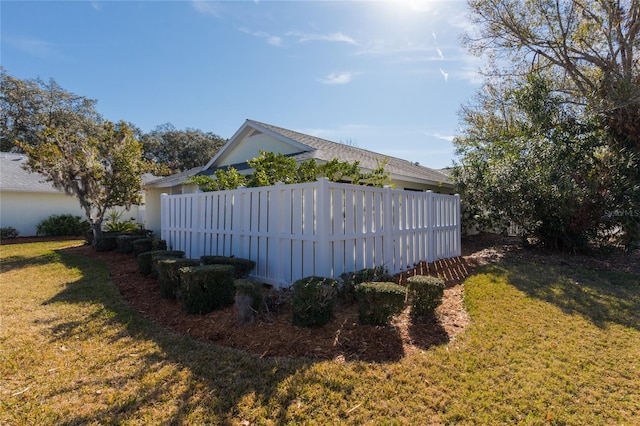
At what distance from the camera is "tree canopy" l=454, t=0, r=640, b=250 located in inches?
319

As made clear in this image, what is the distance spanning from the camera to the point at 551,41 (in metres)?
10.4

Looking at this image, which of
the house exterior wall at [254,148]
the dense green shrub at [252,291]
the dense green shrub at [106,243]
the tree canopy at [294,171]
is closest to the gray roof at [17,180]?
the dense green shrub at [106,243]

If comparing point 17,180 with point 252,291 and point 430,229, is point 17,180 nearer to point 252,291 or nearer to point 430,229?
point 252,291

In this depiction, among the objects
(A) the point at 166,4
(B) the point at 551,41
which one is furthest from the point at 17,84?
(B) the point at 551,41

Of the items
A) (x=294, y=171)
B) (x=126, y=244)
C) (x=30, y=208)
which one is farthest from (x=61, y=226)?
(x=294, y=171)

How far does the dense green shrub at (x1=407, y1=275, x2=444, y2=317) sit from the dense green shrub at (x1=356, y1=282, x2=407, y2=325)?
44 cm

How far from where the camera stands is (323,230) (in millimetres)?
4934

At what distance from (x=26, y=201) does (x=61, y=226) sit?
7.30ft

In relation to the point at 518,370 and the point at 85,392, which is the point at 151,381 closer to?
the point at 85,392

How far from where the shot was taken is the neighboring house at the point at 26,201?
1606 centimetres

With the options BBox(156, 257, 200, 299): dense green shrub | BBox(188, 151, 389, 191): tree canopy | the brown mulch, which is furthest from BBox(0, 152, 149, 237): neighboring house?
the brown mulch

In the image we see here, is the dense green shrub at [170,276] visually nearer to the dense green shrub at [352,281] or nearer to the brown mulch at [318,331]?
the brown mulch at [318,331]

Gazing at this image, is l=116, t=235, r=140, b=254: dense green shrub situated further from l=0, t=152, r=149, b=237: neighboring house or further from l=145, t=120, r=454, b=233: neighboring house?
l=0, t=152, r=149, b=237: neighboring house

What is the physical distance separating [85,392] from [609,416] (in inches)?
174
